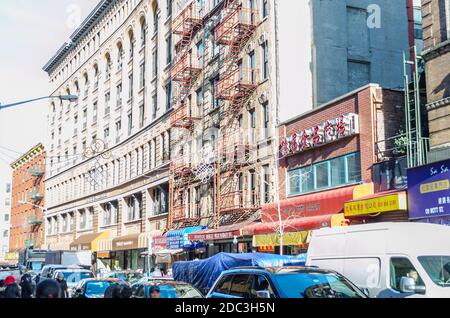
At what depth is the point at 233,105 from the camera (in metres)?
35.0

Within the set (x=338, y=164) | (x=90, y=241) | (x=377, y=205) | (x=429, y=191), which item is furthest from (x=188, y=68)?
(x=429, y=191)

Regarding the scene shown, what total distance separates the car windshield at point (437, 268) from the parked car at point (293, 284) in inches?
64.2

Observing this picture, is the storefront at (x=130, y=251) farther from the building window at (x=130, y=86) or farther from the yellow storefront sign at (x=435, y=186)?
the yellow storefront sign at (x=435, y=186)

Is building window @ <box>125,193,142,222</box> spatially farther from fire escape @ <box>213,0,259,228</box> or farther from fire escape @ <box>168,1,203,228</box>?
fire escape @ <box>213,0,259,228</box>

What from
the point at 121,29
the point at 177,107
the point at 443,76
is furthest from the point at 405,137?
the point at 121,29

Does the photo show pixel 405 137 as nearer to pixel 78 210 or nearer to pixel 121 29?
pixel 121 29

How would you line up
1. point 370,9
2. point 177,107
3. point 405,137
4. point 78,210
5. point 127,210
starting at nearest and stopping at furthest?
point 405,137 → point 370,9 → point 177,107 → point 127,210 → point 78,210

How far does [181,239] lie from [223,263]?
627 inches

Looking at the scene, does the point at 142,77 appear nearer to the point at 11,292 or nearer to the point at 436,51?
the point at 436,51

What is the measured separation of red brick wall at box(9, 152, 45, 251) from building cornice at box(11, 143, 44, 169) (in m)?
0.46

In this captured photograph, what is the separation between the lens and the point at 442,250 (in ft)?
41.2

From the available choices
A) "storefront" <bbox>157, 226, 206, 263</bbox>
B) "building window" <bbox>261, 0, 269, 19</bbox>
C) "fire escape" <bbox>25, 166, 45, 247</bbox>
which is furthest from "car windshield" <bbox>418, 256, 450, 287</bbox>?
"fire escape" <bbox>25, 166, 45, 247</bbox>
